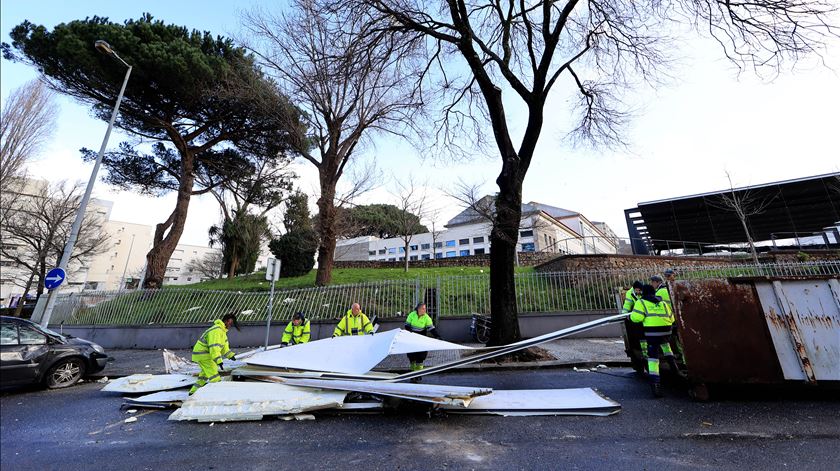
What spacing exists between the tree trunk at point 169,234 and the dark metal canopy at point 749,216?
25.5 m

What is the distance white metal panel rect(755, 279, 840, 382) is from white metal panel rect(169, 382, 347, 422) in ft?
19.9

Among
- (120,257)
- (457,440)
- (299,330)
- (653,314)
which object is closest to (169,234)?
(299,330)

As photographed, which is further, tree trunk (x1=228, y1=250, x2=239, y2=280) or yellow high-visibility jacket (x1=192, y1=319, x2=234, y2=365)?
tree trunk (x1=228, y1=250, x2=239, y2=280)

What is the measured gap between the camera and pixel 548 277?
1182 cm

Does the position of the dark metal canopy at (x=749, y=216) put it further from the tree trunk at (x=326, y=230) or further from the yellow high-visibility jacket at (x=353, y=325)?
the yellow high-visibility jacket at (x=353, y=325)

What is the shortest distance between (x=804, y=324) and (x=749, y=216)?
2161cm

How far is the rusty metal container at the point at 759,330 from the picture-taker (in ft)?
14.5

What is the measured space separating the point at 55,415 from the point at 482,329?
9416 mm

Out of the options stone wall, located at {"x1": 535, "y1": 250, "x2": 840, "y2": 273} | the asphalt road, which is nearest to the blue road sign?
the asphalt road

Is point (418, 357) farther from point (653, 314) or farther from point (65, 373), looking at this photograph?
point (65, 373)

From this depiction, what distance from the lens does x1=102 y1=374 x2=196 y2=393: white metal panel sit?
548 centimetres

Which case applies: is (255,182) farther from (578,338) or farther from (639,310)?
(639,310)

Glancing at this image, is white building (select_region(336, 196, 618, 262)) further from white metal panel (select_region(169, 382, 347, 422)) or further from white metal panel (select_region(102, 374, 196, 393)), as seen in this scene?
white metal panel (select_region(169, 382, 347, 422))

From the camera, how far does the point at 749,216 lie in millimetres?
20109
